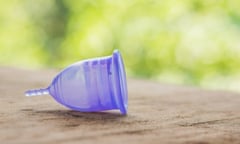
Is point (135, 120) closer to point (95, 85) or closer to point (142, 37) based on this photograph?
point (95, 85)

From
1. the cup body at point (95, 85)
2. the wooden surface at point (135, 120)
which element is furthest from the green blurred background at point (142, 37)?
the cup body at point (95, 85)

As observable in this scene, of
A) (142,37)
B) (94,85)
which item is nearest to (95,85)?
(94,85)

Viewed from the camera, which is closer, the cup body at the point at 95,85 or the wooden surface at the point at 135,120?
the wooden surface at the point at 135,120

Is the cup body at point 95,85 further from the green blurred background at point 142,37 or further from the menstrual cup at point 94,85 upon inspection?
the green blurred background at point 142,37

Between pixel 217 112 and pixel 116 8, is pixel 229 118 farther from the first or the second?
pixel 116 8

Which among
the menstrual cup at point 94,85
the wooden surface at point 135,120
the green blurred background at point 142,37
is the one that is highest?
the green blurred background at point 142,37

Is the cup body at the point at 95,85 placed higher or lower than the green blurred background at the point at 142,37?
lower
